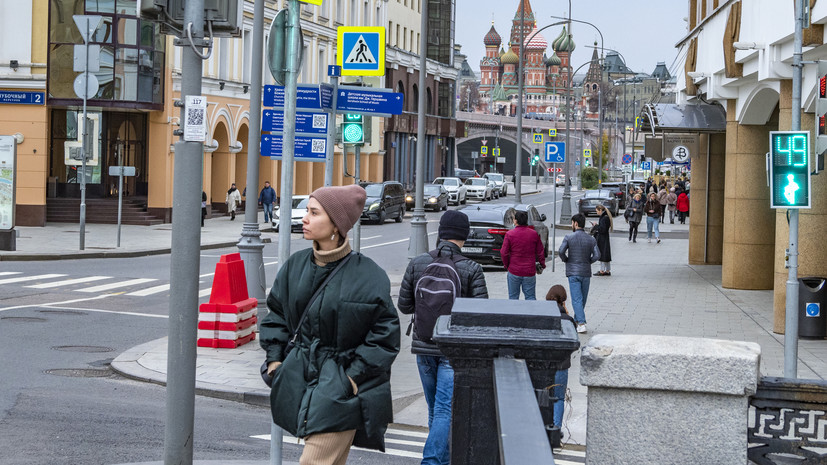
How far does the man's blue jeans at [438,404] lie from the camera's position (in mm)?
7199

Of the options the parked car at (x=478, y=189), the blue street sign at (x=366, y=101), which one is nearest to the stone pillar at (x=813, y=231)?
the blue street sign at (x=366, y=101)

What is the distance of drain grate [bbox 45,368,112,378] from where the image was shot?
38.5 ft

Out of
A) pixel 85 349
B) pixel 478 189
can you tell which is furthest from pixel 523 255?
pixel 478 189

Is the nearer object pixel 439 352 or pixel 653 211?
pixel 439 352

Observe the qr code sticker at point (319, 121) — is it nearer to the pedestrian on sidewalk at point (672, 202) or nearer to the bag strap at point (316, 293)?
the bag strap at point (316, 293)

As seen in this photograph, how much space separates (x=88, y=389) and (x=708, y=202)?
854 inches

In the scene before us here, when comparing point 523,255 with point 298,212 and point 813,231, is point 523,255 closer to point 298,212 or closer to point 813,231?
point 813,231

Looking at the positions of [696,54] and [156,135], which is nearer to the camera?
[696,54]

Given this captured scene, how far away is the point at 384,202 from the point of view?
157ft

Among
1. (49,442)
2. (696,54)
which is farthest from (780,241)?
(49,442)

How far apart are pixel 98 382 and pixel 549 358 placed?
8031 millimetres

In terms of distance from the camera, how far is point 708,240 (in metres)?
30.7

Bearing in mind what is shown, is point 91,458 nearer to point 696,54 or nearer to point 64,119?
point 696,54

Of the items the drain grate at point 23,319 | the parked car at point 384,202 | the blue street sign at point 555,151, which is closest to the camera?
the drain grate at point 23,319
